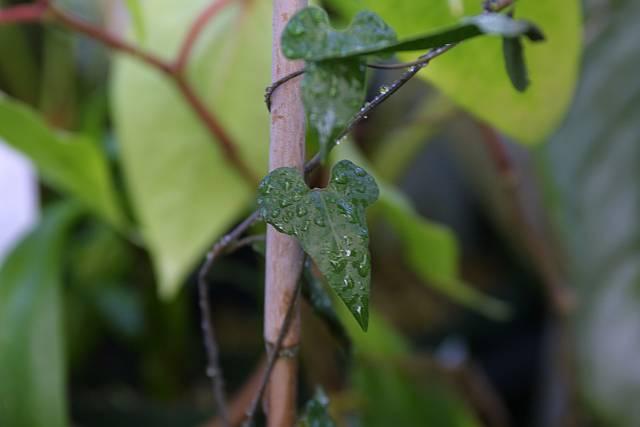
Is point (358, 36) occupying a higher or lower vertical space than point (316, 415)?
higher

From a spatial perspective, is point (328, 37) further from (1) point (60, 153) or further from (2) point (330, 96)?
(1) point (60, 153)

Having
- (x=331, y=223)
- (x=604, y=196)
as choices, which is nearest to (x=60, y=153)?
(x=331, y=223)

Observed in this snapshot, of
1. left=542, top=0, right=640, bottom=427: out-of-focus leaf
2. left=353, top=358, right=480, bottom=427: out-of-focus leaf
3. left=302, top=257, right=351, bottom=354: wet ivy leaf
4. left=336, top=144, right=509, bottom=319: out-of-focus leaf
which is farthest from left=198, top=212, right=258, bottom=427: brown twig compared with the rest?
left=542, top=0, right=640, bottom=427: out-of-focus leaf

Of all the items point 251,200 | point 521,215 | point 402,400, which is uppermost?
point 251,200

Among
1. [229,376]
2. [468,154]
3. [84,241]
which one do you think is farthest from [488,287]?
[84,241]

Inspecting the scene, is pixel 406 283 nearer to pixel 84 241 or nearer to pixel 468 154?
pixel 468 154

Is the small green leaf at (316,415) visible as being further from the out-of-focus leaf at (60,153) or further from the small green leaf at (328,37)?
the out-of-focus leaf at (60,153)

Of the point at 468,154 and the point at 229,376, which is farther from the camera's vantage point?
the point at 468,154
